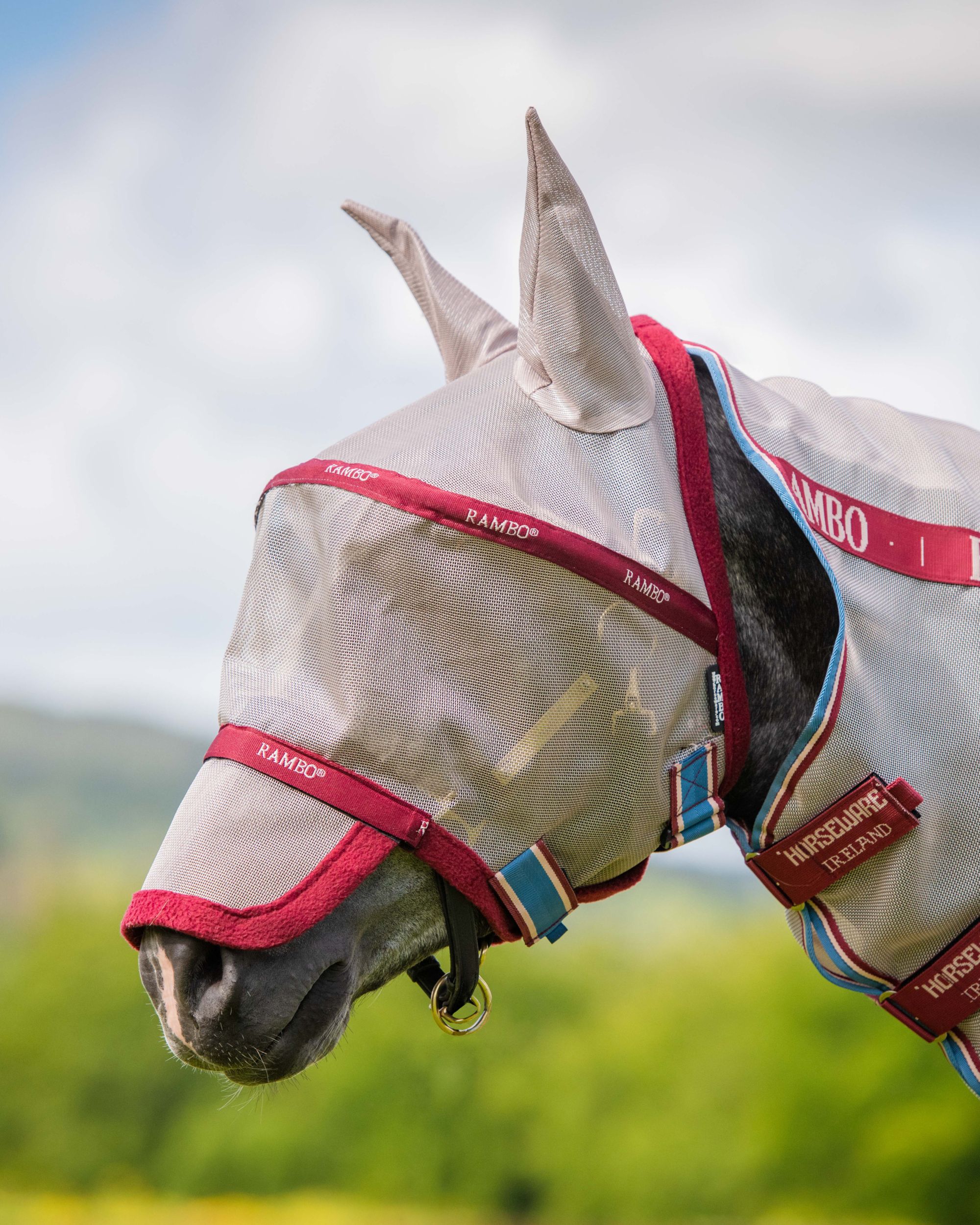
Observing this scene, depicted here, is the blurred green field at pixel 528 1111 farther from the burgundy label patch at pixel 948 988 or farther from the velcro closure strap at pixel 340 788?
the velcro closure strap at pixel 340 788

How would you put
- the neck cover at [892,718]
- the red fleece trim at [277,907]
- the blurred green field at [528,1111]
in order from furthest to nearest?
1. the blurred green field at [528,1111]
2. the neck cover at [892,718]
3. the red fleece trim at [277,907]

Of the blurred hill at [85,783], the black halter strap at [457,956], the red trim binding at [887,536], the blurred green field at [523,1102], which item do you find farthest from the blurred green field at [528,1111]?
the red trim binding at [887,536]

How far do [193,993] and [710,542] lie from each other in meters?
0.60

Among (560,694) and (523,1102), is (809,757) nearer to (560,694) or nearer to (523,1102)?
(560,694)

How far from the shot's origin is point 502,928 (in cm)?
94

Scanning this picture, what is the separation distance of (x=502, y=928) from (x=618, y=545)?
37cm

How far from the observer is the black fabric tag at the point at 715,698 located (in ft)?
3.02

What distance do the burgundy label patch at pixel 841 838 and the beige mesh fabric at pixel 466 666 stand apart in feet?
0.47

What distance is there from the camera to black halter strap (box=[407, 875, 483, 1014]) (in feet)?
3.02

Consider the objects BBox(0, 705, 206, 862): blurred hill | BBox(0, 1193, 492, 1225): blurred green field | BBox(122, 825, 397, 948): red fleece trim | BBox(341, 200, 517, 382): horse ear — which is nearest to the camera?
BBox(122, 825, 397, 948): red fleece trim

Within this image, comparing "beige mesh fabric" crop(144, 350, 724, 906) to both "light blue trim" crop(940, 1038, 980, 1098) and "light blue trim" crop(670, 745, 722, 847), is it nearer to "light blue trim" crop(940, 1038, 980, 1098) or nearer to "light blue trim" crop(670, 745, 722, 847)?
"light blue trim" crop(670, 745, 722, 847)

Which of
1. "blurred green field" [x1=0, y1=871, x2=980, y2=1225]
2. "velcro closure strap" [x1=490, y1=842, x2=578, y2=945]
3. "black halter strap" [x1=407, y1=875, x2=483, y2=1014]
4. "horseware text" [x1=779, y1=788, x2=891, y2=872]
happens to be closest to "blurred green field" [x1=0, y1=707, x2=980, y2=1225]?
"blurred green field" [x1=0, y1=871, x2=980, y2=1225]

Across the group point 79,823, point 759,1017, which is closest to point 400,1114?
point 759,1017

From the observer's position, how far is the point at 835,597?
36.8 inches
